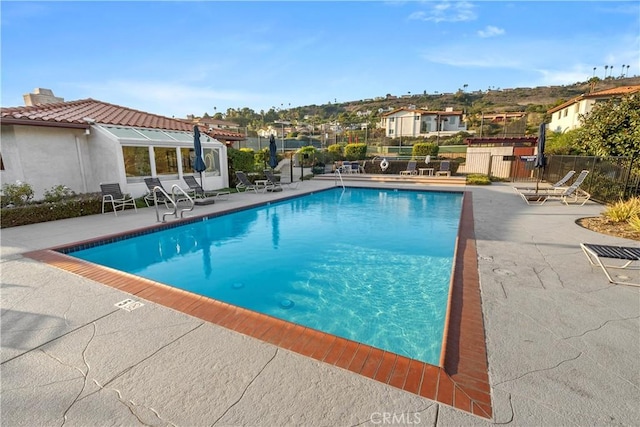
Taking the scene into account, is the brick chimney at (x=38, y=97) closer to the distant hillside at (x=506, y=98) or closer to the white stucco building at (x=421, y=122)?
the white stucco building at (x=421, y=122)

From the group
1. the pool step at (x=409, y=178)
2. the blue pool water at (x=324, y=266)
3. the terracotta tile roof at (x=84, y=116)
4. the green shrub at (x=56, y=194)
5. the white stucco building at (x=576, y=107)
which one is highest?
the white stucco building at (x=576, y=107)

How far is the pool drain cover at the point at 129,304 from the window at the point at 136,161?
844 cm

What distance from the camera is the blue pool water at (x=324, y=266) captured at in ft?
12.8

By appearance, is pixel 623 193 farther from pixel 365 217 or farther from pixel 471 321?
pixel 471 321

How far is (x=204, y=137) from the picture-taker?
13.4m

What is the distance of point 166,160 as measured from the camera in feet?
40.1

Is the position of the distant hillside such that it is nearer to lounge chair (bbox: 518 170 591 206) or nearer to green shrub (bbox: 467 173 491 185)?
green shrub (bbox: 467 173 491 185)

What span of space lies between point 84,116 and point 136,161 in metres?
2.13

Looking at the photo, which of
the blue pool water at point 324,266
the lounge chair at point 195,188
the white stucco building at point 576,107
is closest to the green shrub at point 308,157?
the lounge chair at point 195,188

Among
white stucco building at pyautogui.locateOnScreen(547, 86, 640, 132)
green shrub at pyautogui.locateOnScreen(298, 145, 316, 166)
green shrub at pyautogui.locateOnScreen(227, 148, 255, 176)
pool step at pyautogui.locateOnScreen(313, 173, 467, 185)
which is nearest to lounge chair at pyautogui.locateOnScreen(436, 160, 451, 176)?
pool step at pyautogui.locateOnScreen(313, 173, 467, 185)

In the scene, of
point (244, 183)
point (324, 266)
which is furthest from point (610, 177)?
point (244, 183)

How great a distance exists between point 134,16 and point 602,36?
1672 centimetres

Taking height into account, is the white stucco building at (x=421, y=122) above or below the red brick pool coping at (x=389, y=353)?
above

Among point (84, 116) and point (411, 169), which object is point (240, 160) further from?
point (411, 169)
